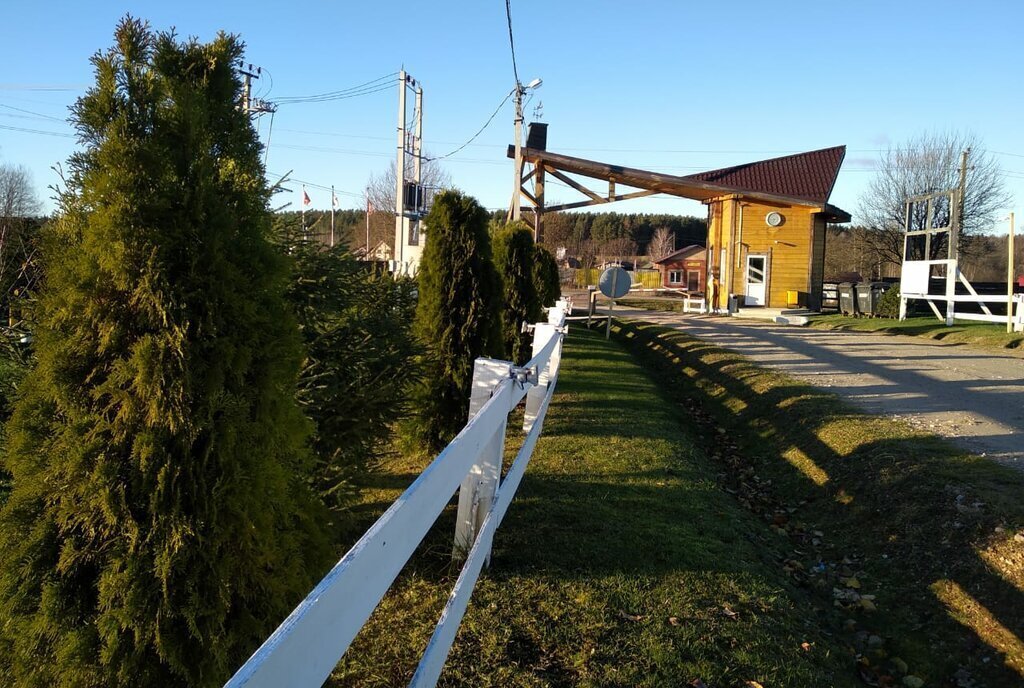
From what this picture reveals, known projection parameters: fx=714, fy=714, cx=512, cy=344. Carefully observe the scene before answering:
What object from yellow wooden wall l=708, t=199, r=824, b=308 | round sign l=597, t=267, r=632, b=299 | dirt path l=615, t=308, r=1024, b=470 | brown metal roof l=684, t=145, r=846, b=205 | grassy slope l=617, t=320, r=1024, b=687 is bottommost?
grassy slope l=617, t=320, r=1024, b=687

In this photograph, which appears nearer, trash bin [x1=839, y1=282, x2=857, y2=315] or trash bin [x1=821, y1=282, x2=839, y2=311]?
trash bin [x1=839, y1=282, x2=857, y2=315]

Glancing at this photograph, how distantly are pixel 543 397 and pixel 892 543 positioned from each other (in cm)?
305

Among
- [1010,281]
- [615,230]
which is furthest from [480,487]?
[615,230]

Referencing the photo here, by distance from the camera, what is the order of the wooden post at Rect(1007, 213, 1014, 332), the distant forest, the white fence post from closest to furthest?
1. the white fence post
2. the wooden post at Rect(1007, 213, 1014, 332)
3. the distant forest

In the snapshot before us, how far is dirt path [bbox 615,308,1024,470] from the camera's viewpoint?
311 inches

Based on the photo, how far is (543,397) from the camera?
6570mm

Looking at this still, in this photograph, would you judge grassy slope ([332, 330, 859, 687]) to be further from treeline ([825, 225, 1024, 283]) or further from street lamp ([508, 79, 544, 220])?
treeline ([825, 225, 1024, 283])

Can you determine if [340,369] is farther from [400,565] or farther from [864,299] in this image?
[864,299]

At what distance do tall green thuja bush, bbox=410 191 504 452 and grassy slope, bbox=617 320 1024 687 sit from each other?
2.93 metres

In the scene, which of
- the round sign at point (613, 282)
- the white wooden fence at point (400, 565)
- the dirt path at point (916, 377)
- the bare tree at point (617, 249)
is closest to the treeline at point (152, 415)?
the white wooden fence at point (400, 565)

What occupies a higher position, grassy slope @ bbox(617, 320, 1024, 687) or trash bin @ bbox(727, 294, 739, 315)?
trash bin @ bbox(727, 294, 739, 315)

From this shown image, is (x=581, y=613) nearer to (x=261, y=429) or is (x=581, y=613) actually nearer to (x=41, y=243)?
(x=261, y=429)

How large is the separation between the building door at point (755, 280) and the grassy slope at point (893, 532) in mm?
20202

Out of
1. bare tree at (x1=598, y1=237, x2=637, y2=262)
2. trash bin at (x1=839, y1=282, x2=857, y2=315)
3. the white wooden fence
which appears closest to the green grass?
trash bin at (x1=839, y1=282, x2=857, y2=315)
